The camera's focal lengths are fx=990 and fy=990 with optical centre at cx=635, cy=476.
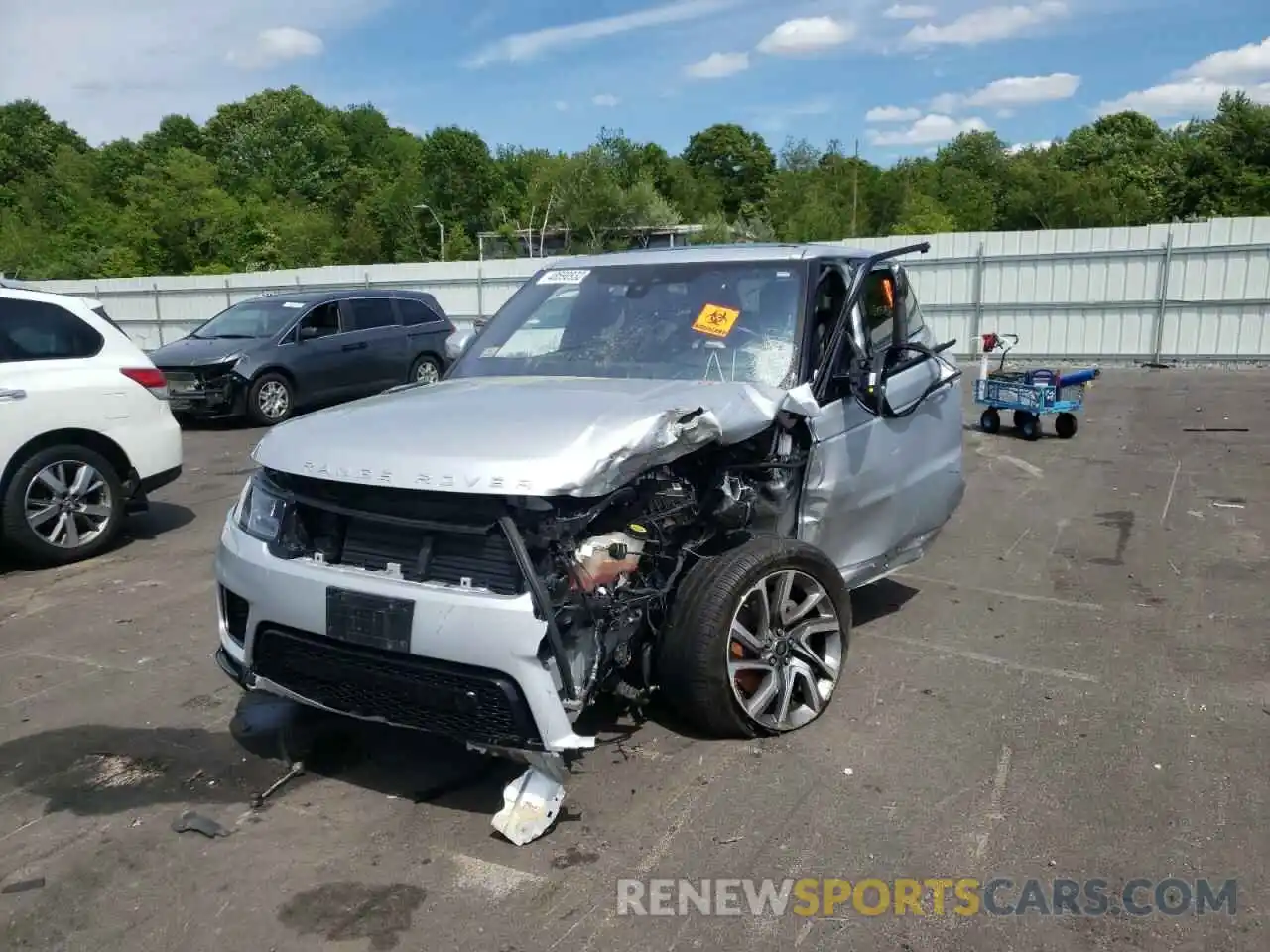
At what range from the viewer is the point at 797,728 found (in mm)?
3895

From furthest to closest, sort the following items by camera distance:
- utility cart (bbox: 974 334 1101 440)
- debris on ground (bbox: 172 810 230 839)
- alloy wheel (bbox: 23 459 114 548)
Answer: utility cart (bbox: 974 334 1101 440) → alloy wheel (bbox: 23 459 114 548) → debris on ground (bbox: 172 810 230 839)

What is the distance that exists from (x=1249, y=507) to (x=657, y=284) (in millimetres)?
5472

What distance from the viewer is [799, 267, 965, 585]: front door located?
169 inches

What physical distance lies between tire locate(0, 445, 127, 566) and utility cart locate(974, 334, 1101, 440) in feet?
28.4

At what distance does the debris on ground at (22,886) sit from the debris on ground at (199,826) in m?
0.40

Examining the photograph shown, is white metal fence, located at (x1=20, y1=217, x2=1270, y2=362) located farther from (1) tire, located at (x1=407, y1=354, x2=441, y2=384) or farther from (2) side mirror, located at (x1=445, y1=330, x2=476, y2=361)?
(2) side mirror, located at (x1=445, y1=330, x2=476, y2=361)

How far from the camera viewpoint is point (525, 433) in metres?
3.20

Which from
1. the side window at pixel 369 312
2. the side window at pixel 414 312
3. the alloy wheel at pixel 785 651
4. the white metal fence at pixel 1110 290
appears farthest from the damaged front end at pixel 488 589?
the white metal fence at pixel 1110 290

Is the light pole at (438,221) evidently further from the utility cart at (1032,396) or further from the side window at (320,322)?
the utility cart at (1032,396)

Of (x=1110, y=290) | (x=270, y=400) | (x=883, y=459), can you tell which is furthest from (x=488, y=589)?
(x=1110, y=290)

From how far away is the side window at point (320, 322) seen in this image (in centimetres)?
1329

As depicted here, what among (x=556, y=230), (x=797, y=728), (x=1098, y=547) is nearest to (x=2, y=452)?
(x=797, y=728)

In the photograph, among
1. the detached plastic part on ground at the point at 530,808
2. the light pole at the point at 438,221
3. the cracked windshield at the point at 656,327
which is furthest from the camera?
the light pole at the point at 438,221

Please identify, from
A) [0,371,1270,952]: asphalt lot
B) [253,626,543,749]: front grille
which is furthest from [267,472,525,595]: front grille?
[0,371,1270,952]: asphalt lot
